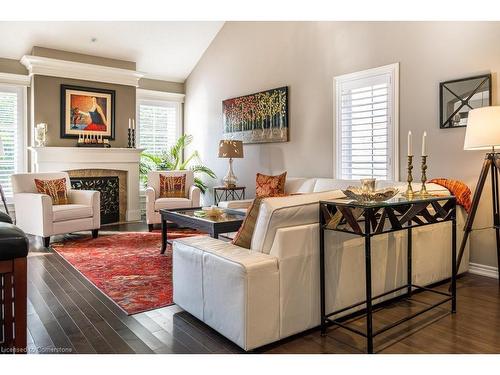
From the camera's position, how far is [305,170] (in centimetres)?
570

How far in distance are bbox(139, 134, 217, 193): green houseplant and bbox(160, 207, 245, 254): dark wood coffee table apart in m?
2.90

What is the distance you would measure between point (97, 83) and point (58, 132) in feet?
3.46

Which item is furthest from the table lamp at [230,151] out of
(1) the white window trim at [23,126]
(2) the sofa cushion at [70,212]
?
(1) the white window trim at [23,126]

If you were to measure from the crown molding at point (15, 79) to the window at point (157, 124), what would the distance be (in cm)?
192

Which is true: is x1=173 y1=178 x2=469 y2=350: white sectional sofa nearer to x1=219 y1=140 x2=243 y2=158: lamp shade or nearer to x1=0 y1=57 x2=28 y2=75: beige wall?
x1=219 y1=140 x2=243 y2=158: lamp shade

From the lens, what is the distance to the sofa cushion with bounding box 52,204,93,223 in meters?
5.11

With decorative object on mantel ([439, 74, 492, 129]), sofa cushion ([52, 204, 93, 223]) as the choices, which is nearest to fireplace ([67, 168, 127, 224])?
sofa cushion ([52, 204, 93, 223])

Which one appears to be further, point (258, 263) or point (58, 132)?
point (58, 132)

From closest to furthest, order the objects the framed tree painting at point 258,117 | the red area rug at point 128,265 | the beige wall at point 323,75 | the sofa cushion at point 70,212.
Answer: the red area rug at point 128,265
the beige wall at point 323,75
the sofa cushion at point 70,212
the framed tree painting at point 258,117

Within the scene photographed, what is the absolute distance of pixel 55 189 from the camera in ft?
18.1

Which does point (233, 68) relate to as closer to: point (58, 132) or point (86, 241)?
point (58, 132)

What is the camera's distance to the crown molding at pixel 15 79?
6.30m

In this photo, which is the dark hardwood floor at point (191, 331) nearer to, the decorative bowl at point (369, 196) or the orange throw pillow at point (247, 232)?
the orange throw pillow at point (247, 232)
